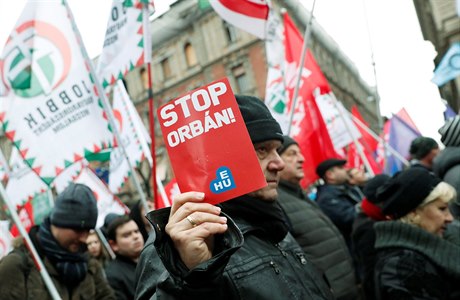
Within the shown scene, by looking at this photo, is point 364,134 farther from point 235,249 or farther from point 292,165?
point 235,249

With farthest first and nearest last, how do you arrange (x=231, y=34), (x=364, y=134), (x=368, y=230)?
(x=231, y=34), (x=364, y=134), (x=368, y=230)

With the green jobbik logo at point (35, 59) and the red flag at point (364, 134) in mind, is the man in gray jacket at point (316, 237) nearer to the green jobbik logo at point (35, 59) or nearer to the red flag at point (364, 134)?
the green jobbik logo at point (35, 59)

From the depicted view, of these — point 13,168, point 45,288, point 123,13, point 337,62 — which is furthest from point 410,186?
point 337,62

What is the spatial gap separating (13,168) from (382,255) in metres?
4.44

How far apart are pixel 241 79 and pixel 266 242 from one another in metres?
28.8

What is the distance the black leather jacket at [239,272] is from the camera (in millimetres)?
1342

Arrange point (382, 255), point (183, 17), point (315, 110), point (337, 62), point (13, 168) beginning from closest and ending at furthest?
point (382, 255) < point (13, 168) < point (315, 110) < point (183, 17) < point (337, 62)

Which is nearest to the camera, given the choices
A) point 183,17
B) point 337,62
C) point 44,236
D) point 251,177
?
point 251,177

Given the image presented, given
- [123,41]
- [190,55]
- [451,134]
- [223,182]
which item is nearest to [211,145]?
[223,182]

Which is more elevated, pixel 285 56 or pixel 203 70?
pixel 285 56

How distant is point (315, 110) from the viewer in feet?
21.6

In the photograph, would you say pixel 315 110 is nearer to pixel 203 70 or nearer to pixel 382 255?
pixel 382 255

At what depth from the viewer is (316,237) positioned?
140 inches

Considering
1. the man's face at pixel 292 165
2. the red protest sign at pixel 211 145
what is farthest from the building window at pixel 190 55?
the red protest sign at pixel 211 145
